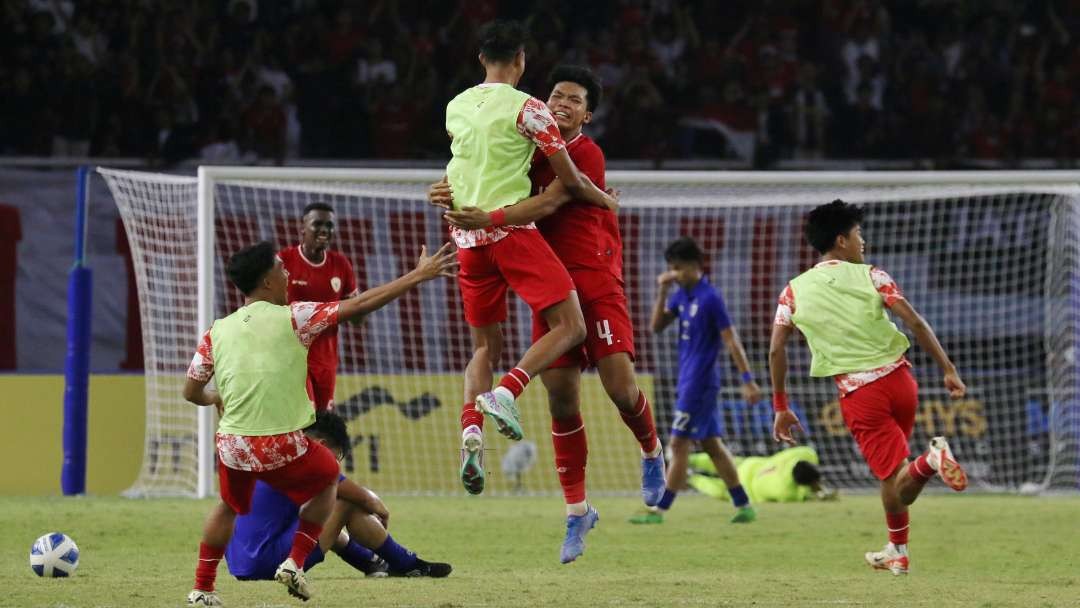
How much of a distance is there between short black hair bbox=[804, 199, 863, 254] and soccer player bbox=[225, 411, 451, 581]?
8.99 feet

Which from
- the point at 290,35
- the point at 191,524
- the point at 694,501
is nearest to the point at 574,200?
the point at 191,524

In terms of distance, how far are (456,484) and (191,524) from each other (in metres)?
4.55

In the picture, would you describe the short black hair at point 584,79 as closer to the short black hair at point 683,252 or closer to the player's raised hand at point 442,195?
the player's raised hand at point 442,195

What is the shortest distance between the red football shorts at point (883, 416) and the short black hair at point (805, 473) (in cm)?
559

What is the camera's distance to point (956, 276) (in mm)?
16391

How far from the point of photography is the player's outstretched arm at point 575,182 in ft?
22.7

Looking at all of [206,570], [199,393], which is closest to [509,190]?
[199,393]

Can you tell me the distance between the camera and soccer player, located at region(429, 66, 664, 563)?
7.44m

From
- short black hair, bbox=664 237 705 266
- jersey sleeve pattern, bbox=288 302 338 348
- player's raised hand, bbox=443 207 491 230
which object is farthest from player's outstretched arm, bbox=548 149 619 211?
short black hair, bbox=664 237 705 266

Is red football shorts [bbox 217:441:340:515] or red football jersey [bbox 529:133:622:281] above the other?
red football jersey [bbox 529:133:622:281]

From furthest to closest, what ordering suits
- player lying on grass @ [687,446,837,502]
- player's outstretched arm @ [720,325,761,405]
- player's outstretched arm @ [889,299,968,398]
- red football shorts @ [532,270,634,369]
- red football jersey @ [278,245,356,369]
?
player lying on grass @ [687,446,837,502] < player's outstretched arm @ [720,325,761,405] < red football jersey @ [278,245,356,369] < player's outstretched arm @ [889,299,968,398] < red football shorts @ [532,270,634,369]

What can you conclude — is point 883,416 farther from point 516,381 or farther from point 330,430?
point 330,430

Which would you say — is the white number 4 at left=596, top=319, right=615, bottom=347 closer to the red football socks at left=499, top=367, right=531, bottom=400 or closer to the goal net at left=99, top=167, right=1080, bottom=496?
the red football socks at left=499, top=367, right=531, bottom=400

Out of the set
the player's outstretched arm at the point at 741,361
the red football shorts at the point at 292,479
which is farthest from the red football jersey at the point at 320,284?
the red football shorts at the point at 292,479
